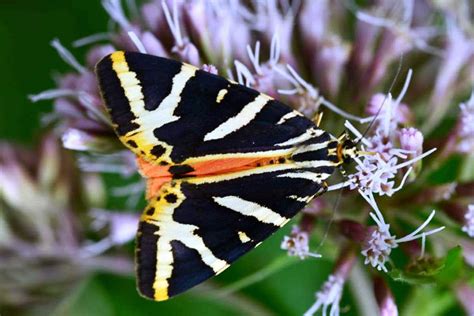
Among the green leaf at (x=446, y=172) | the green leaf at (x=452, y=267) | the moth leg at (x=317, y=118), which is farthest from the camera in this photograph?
the green leaf at (x=446, y=172)

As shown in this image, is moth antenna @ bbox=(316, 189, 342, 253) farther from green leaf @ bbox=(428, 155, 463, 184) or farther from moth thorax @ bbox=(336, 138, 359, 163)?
green leaf @ bbox=(428, 155, 463, 184)

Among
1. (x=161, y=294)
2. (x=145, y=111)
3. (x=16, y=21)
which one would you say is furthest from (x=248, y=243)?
(x=16, y=21)

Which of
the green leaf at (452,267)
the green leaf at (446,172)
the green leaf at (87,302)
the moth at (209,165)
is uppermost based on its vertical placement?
the moth at (209,165)

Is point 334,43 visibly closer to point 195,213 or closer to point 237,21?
point 237,21

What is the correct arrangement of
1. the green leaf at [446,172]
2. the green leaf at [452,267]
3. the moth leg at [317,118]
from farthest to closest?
the green leaf at [446,172] → the moth leg at [317,118] → the green leaf at [452,267]

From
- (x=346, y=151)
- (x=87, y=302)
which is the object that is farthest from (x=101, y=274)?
(x=346, y=151)

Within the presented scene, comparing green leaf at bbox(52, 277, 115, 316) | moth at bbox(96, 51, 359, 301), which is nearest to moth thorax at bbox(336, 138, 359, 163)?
moth at bbox(96, 51, 359, 301)

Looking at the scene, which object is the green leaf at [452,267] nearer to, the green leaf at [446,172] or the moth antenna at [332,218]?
the moth antenna at [332,218]

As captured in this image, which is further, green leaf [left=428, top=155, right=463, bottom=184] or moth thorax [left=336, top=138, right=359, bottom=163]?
green leaf [left=428, top=155, right=463, bottom=184]

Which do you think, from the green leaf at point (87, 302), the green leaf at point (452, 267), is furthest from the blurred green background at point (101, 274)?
the green leaf at point (452, 267)
